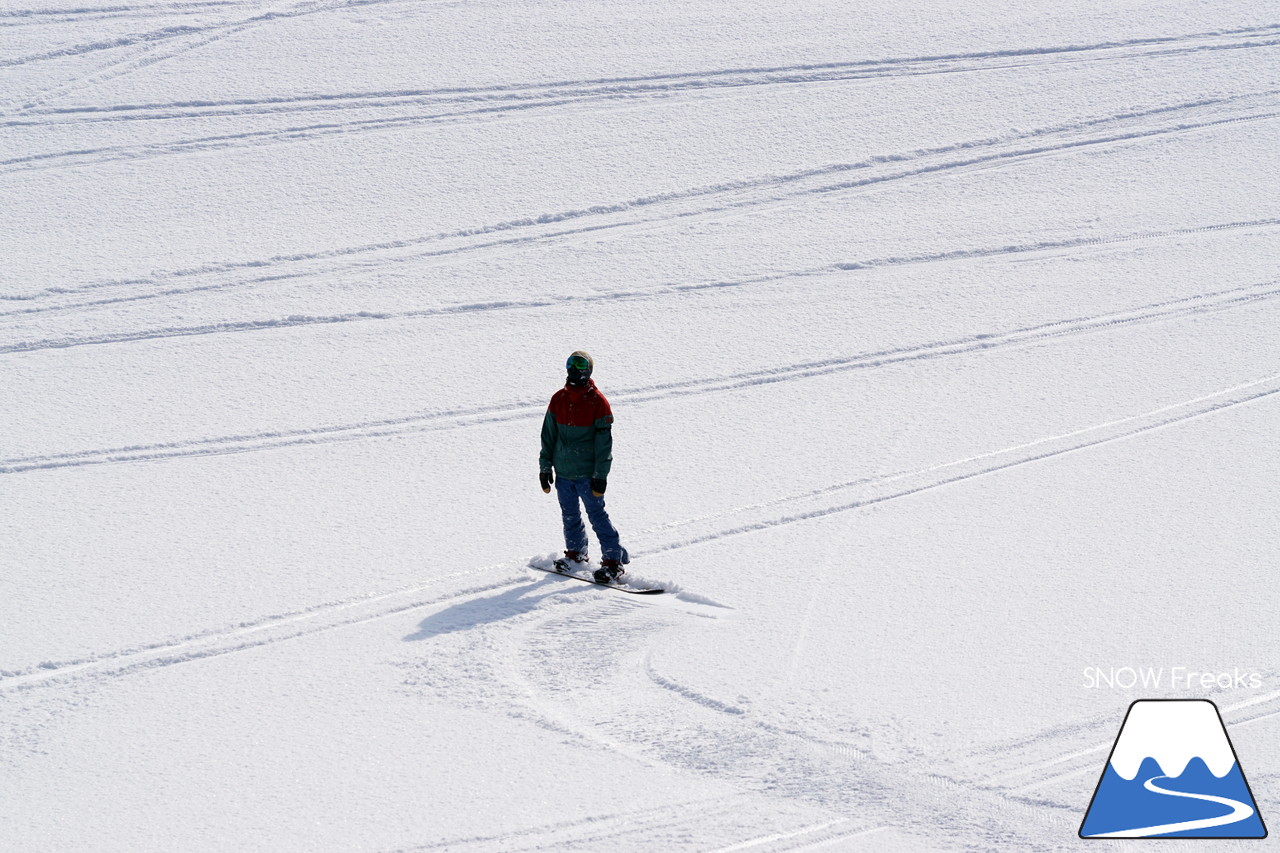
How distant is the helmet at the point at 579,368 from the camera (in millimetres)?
6375

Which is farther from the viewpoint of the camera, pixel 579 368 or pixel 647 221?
pixel 647 221

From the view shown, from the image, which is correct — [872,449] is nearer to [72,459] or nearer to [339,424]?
[339,424]

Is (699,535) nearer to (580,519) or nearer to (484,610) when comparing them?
(580,519)

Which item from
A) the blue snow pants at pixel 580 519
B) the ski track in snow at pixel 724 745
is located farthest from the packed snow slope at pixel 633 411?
the blue snow pants at pixel 580 519

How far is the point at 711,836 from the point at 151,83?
9.87m

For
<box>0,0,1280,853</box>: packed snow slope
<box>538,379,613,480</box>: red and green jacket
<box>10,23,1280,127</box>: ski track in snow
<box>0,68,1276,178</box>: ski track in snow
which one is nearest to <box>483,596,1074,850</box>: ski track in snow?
<box>0,0,1280,853</box>: packed snow slope

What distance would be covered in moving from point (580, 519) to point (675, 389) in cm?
193

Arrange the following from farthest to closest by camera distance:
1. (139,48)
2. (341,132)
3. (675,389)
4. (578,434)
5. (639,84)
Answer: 1. (139,48)
2. (639,84)
3. (341,132)
4. (675,389)
5. (578,434)

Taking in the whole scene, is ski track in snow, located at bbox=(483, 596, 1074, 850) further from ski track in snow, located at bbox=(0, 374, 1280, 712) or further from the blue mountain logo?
the blue mountain logo

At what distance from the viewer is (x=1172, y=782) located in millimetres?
5297

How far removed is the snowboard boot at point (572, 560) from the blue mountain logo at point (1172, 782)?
2.78 meters

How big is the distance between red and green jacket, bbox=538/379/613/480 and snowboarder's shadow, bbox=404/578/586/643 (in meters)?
0.60

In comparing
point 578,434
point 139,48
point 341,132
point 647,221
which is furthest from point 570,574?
point 139,48

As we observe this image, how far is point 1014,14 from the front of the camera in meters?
13.2
